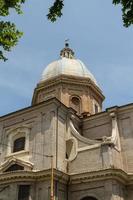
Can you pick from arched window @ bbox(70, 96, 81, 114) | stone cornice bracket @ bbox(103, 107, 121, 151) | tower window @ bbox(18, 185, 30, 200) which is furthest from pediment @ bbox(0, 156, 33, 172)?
arched window @ bbox(70, 96, 81, 114)

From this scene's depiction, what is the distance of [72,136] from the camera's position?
24.8m

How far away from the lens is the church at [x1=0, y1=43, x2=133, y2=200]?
20906 mm

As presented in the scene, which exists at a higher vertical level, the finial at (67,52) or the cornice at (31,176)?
the finial at (67,52)

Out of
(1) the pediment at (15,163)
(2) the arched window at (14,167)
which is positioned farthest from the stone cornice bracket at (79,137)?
(2) the arched window at (14,167)

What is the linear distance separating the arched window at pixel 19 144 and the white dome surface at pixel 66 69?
10042 millimetres

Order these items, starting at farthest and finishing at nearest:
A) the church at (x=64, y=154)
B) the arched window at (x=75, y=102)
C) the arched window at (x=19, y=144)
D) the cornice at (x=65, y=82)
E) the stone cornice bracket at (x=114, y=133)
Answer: the cornice at (x=65, y=82) → the arched window at (x=75, y=102) → the arched window at (x=19, y=144) → the stone cornice bracket at (x=114, y=133) → the church at (x=64, y=154)

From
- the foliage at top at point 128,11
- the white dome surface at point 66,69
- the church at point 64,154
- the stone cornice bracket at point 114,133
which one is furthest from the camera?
the white dome surface at point 66,69

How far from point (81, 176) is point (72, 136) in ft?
13.6

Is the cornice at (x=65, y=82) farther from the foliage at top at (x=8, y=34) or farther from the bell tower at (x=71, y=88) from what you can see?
the foliage at top at (x=8, y=34)

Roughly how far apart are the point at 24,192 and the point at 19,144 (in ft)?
16.5

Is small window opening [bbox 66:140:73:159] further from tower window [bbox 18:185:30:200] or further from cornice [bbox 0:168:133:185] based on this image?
tower window [bbox 18:185:30:200]

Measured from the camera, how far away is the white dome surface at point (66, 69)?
33.3 m

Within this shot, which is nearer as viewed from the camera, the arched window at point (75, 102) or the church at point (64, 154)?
the church at point (64, 154)

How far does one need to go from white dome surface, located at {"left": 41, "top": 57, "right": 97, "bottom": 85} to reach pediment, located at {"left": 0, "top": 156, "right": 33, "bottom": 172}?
492 inches
